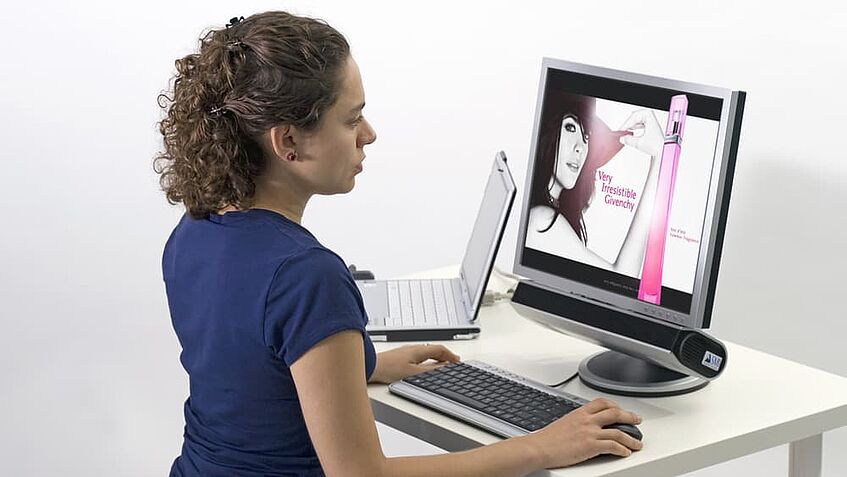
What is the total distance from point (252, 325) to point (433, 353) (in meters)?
0.50

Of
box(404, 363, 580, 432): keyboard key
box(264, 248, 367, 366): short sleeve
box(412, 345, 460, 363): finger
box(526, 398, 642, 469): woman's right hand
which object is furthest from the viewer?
box(412, 345, 460, 363): finger

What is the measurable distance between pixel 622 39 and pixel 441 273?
607 mm

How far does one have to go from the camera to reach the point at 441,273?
8.41ft

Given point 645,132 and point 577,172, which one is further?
point 577,172

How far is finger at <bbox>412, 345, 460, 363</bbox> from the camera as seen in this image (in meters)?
2.07

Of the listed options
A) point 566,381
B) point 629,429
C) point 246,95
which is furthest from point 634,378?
point 246,95

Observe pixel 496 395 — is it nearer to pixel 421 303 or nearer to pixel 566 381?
pixel 566 381

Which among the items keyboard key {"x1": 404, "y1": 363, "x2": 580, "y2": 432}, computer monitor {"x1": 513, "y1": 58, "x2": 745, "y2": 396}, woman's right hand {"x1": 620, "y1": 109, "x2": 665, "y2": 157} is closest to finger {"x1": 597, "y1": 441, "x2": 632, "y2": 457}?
keyboard key {"x1": 404, "y1": 363, "x2": 580, "y2": 432}

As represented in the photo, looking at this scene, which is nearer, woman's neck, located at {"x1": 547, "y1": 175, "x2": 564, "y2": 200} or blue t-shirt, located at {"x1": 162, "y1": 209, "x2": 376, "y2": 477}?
blue t-shirt, located at {"x1": 162, "y1": 209, "x2": 376, "y2": 477}

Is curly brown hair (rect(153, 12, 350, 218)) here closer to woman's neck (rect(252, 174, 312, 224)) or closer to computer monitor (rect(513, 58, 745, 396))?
woman's neck (rect(252, 174, 312, 224))

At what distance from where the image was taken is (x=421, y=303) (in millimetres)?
2357

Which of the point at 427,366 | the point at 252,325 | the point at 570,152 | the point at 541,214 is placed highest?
the point at 570,152

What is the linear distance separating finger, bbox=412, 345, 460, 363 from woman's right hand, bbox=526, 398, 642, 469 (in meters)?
0.33

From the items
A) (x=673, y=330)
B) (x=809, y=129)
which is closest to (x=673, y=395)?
(x=673, y=330)
